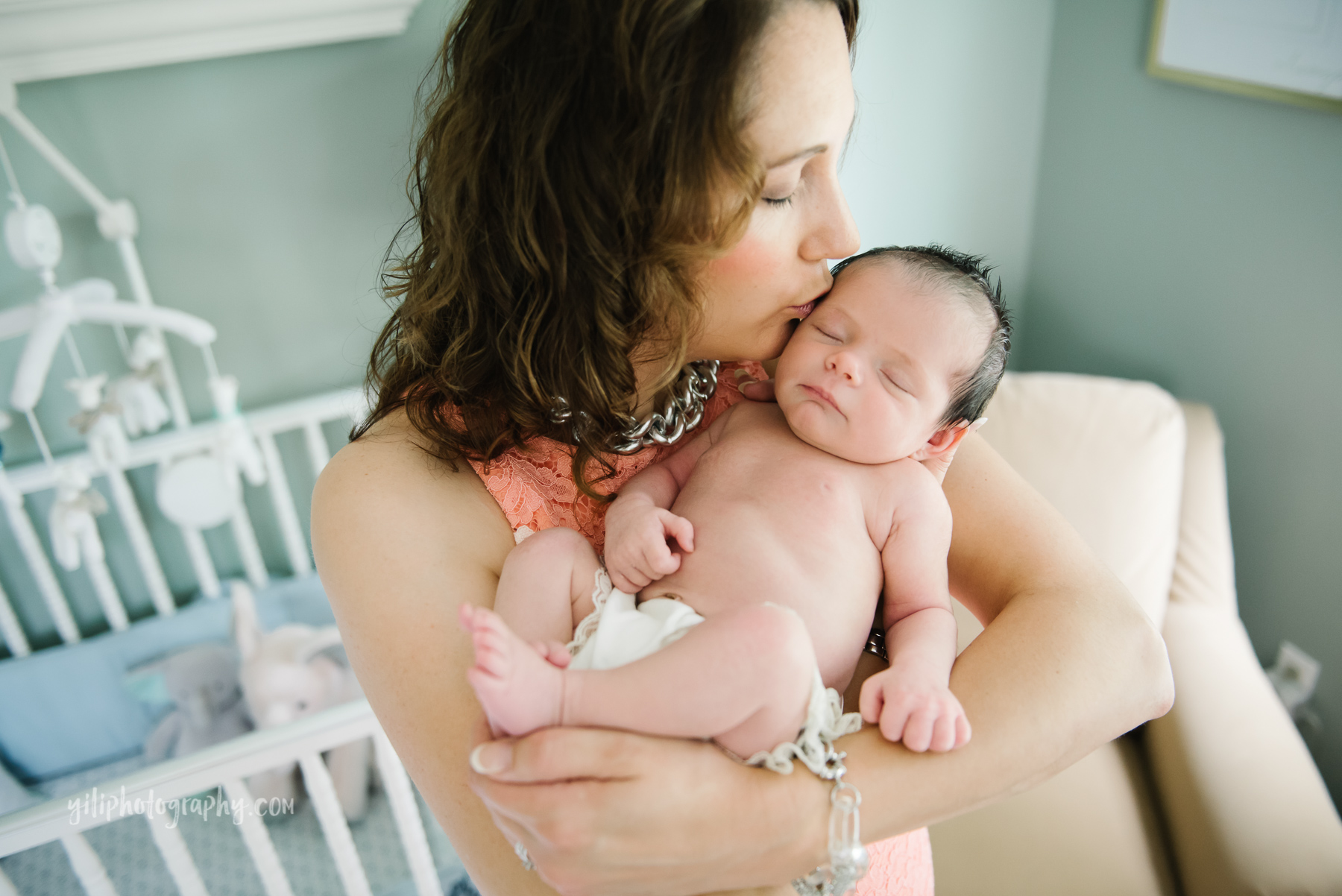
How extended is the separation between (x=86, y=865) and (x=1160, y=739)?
1872 mm

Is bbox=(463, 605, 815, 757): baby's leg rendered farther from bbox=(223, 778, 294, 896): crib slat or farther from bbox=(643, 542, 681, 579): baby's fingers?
bbox=(223, 778, 294, 896): crib slat

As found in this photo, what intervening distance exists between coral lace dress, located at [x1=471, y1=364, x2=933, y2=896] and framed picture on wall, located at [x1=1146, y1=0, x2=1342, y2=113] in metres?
1.44

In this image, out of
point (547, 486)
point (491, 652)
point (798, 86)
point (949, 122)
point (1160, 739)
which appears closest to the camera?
point (491, 652)

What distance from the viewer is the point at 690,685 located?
2.08 ft

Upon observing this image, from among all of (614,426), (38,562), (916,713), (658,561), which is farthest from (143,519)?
(916,713)

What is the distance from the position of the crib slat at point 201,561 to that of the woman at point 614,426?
158 centimetres

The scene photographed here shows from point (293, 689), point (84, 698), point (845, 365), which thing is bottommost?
point (84, 698)

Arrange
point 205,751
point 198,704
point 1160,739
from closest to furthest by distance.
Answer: point 205,751
point 1160,739
point 198,704

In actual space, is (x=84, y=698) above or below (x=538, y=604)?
below

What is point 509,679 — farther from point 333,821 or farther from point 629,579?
point 333,821

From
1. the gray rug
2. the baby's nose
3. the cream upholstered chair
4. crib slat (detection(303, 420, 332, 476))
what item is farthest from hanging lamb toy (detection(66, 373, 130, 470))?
the cream upholstered chair

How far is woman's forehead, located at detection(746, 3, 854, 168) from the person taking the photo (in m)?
0.70

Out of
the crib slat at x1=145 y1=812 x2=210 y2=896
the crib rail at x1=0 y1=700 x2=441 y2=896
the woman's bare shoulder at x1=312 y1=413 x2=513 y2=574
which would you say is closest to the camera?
the woman's bare shoulder at x1=312 y1=413 x2=513 y2=574

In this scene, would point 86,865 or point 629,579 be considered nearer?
point 629,579
